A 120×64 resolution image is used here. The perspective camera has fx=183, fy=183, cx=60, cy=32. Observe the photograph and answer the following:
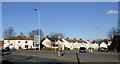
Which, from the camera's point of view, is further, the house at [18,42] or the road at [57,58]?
the house at [18,42]

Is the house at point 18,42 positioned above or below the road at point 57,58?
above

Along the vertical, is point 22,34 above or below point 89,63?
above

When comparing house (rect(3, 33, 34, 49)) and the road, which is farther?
house (rect(3, 33, 34, 49))

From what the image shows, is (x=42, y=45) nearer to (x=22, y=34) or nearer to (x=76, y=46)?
(x=22, y=34)

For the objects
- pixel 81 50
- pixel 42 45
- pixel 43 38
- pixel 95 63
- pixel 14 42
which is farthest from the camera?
pixel 43 38

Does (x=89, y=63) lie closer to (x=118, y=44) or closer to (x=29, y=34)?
(x=118, y=44)

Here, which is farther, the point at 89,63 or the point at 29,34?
the point at 29,34

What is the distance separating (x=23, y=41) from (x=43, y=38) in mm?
17793

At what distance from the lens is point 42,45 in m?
104

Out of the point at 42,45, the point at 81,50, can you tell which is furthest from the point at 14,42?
the point at 81,50

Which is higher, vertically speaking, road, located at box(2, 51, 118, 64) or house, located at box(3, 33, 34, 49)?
house, located at box(3, 33, 34, 49)

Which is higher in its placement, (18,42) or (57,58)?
(18,42)

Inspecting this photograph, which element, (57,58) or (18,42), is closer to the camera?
(57,58)

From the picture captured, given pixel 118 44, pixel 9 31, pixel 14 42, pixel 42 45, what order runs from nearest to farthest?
pixel 118 44
pixel 9 31
pixel 14 42
pixel 42 45
